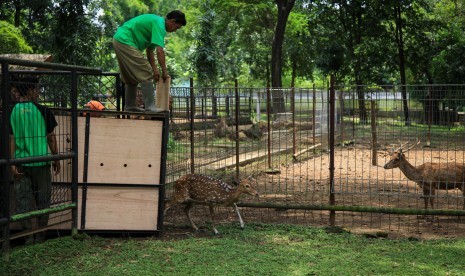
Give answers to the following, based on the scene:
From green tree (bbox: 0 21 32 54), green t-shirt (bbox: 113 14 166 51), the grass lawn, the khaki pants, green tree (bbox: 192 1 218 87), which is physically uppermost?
green tree (bbox: 192 1 218 87)

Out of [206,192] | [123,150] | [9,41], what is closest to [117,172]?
[123,150]

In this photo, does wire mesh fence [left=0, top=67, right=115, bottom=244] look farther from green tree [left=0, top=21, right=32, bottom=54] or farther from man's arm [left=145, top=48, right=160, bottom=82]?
green tree [left=0, top=21, right=32, bottom=54]

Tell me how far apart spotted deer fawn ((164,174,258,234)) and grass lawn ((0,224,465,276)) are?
0.45m

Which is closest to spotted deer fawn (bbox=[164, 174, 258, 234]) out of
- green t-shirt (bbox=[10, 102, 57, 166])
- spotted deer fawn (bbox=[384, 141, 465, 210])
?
green t-shirt (bbox=[10, 102, 57, 166])

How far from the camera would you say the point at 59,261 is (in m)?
6.96

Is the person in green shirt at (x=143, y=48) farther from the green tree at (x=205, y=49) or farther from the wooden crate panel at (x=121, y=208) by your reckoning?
the green tree at (x=205, y=49)

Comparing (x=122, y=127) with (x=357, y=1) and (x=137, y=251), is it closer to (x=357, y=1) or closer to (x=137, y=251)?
(x=137, y=251)

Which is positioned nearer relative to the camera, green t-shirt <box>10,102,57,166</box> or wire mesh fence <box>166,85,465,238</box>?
green t-shirt <box>10,102,57,166</box>

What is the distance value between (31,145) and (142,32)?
226 cm

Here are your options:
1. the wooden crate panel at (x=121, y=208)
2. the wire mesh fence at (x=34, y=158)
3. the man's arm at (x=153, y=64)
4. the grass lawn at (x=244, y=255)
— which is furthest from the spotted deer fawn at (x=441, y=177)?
the wire mesh fence at (x=34, y=158)

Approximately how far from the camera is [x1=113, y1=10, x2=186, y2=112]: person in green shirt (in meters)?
8.55

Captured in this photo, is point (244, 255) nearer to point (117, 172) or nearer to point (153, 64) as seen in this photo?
point (117, 172)

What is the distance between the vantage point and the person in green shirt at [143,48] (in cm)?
855

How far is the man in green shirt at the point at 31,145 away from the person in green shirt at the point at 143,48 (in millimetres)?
1341
